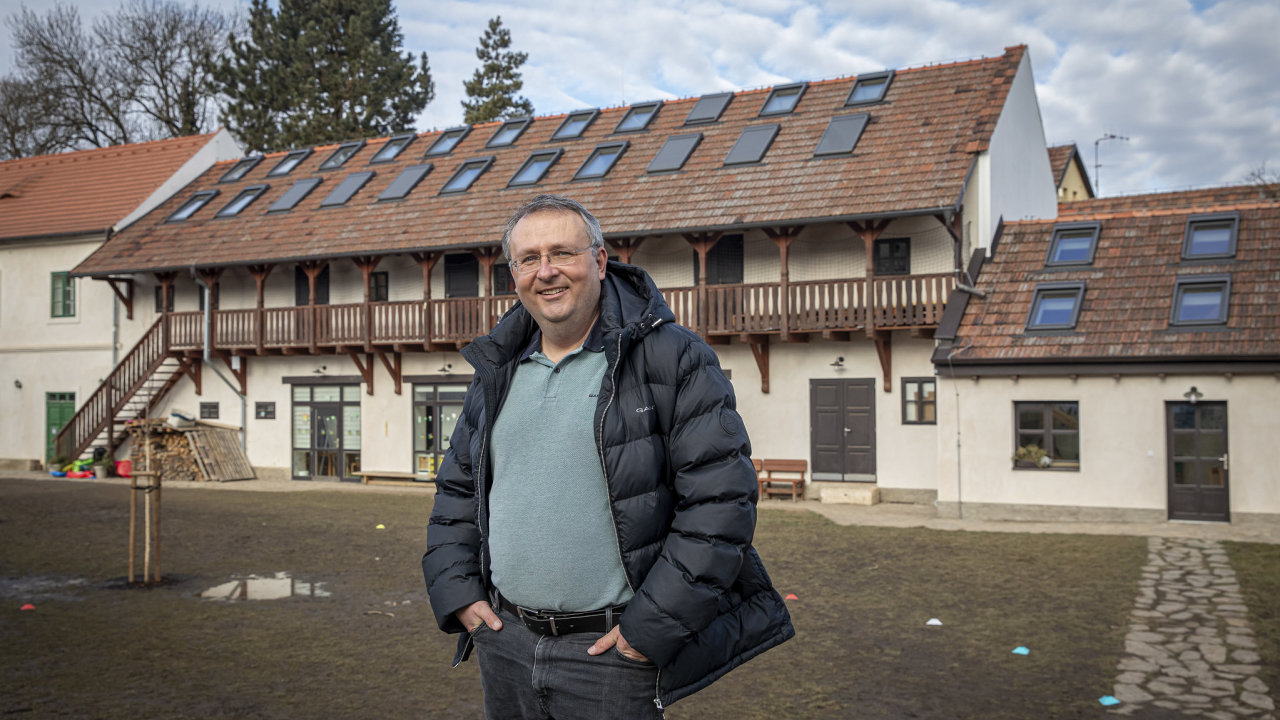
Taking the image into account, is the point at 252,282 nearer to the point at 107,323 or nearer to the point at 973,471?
the point at 107,323

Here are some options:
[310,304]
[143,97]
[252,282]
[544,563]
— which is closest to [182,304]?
[252,282]

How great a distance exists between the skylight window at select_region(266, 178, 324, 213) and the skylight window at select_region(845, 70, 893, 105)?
13.9m

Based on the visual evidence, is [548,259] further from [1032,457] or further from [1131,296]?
[1131,296]

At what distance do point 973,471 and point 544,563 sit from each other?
1463 centimetres

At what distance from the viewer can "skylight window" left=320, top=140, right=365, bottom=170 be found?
27969 millimetres

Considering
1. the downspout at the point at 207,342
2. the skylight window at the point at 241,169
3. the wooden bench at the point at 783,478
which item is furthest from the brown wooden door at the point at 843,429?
the skylight window at the point at 241,169

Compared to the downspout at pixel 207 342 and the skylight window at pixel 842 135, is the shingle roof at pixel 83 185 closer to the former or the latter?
the downspout at pixel 207 342

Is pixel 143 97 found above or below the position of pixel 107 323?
above

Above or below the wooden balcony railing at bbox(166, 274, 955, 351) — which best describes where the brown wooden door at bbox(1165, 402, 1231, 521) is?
below

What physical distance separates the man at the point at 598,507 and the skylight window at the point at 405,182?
22.4 meters

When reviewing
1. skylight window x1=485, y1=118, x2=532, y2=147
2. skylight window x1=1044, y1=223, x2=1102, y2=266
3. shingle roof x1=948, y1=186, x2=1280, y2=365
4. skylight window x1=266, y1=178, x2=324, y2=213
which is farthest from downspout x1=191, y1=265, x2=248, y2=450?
skylight window x1=1044, y1=223, x2=1102, y2=266

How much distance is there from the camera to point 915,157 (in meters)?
19.1

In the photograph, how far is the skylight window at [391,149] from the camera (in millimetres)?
27311

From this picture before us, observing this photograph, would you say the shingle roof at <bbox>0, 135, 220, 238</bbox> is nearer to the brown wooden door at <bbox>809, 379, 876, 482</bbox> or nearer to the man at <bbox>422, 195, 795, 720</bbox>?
the brown wooden door at <bbox>809, 379, 876, 482</bbox>
